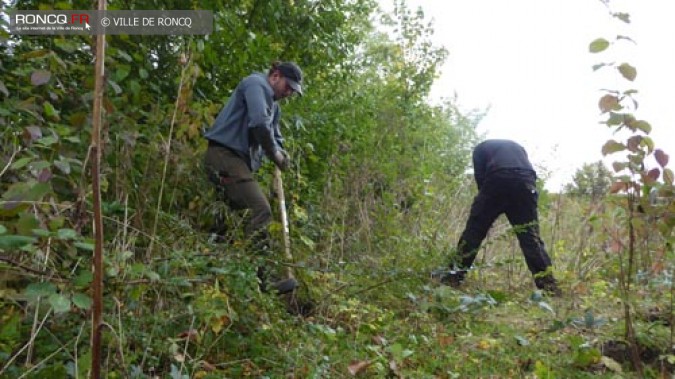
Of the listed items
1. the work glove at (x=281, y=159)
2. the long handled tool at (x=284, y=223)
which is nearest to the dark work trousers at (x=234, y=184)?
the long handled tool at (x=284, y=223)

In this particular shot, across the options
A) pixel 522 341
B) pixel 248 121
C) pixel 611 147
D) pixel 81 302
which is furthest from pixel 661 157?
pixel 248 121

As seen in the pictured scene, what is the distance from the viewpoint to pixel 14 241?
1263 millimetres

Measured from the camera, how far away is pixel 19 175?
6.43 feet

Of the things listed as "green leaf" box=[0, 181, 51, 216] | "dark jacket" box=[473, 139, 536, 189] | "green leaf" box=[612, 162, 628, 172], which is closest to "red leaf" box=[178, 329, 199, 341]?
"green leaf" box=[0, 181, 51, 216]

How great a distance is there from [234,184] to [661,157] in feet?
8.43

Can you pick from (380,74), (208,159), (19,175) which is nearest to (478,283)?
(208,159)

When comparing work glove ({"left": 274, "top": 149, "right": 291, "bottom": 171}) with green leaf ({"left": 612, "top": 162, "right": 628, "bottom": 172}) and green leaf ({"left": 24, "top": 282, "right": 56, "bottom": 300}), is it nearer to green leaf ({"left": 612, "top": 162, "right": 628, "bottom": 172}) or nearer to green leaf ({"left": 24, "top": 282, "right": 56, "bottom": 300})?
green leaf ({"left": 612, "top": 162, "right": 628, "bottom": 172})

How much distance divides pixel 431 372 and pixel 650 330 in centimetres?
110

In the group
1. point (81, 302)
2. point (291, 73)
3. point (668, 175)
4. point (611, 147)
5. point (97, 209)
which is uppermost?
point (291, 73)

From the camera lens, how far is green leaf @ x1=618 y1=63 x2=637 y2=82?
7.04 ft

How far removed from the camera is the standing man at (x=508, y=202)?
15.8 feet

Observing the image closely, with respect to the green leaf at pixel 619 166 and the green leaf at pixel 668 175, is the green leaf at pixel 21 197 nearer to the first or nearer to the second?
the green leaf at pixel 619 166

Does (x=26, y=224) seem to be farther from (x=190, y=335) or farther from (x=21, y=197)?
(x=190, y=335)

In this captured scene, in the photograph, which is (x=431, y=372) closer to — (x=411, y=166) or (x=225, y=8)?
(x=225, y=8)
